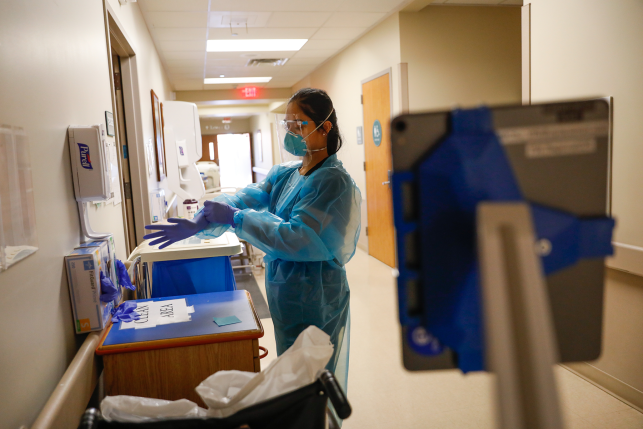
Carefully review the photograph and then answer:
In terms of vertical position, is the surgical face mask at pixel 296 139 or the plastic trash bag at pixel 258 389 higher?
the surgical face mask at pixel 296 139

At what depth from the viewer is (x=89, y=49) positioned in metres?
1.76

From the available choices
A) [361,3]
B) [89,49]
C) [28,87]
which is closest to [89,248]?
[28,87]

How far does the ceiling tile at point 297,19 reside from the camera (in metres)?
4.23

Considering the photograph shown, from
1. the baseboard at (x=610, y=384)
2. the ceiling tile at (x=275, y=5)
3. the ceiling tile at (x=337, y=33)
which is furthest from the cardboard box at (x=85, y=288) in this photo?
the ceiling tile at (x=337, y=33)

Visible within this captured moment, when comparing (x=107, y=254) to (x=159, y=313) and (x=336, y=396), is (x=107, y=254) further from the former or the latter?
(x=336, y=396)

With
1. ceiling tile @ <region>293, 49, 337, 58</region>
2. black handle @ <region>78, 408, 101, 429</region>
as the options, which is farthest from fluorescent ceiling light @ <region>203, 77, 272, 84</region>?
black handle @ <region>78, 408, 101, 429</region>

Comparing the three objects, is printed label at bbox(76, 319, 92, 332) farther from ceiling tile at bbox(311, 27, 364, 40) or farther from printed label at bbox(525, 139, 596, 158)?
ceiling tile at bbox(311, 27, 364, 40)

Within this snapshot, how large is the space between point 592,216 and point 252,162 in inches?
627

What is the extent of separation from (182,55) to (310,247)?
5.06 metres

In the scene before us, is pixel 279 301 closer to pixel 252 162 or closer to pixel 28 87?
pixel 28 87

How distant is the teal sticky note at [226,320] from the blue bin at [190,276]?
26.6 inches

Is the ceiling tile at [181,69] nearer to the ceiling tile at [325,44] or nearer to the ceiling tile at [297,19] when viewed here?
the ceiling tile at [325,44]

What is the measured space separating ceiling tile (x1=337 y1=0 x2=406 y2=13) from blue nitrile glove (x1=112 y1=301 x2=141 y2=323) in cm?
330

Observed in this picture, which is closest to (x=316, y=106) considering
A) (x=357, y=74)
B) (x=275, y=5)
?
(x=275, y=5)
